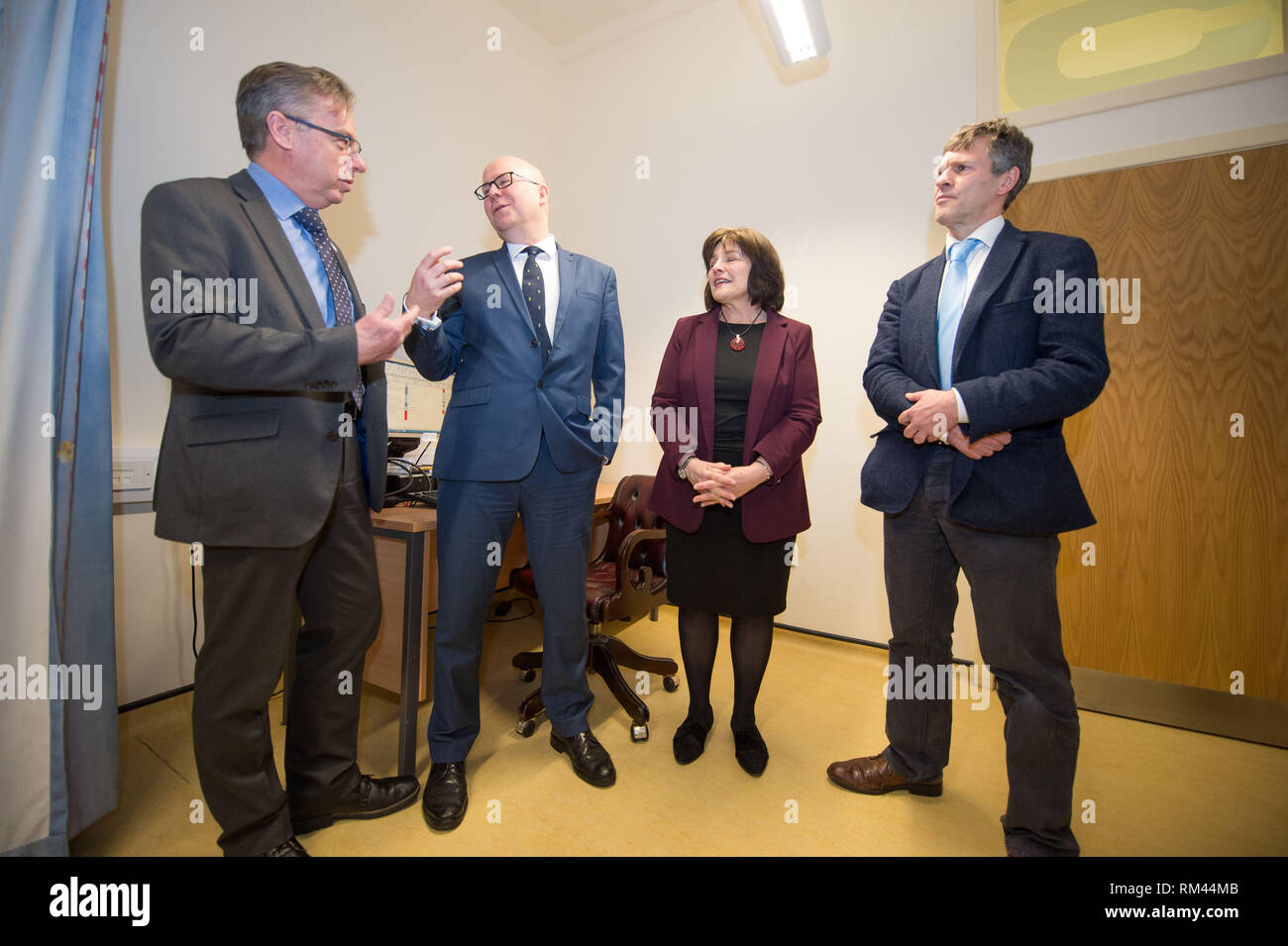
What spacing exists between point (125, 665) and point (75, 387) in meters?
1.34

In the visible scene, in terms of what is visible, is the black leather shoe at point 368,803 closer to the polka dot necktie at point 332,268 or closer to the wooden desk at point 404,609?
the wooden desk at point 404,609

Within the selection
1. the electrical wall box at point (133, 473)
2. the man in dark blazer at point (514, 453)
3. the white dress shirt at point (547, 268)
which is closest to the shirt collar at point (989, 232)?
the man in dark blazer at point (514, 453)

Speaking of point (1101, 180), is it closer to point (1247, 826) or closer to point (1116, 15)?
point (1116, 15)

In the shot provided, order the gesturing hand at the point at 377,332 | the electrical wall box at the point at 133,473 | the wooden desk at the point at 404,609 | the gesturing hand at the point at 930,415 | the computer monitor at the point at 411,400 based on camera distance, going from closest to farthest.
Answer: the gesturing hand at the point at 377,332
the gesturing hand at the point at 930,415
the wooden desk at the point at 404,609
the electrical wall box at the point at 133,473
the computer monitor at the point at 411,400

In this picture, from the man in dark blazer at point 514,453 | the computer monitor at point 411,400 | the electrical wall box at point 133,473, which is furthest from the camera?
the computer monitor at point 411,400

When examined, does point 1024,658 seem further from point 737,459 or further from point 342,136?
point 342,136

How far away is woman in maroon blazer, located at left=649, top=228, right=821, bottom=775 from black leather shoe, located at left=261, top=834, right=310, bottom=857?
3.56 feet

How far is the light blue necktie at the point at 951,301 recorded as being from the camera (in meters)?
1.48

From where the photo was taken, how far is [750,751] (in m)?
1.83

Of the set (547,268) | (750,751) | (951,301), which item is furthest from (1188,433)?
(547,268)

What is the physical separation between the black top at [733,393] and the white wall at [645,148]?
1.42 meters

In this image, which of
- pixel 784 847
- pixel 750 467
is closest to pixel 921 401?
pixel 750 467

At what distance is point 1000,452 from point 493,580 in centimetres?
140
